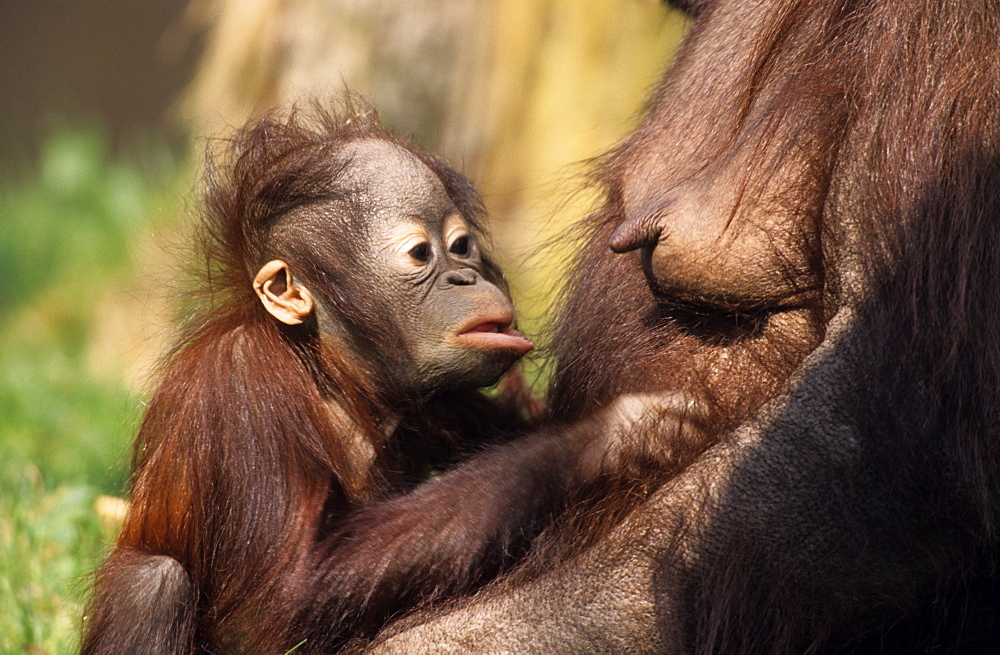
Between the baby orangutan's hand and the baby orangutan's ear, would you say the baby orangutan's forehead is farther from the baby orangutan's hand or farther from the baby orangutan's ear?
the baby orangutan's hand

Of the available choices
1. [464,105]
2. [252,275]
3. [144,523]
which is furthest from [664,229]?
[464,105]

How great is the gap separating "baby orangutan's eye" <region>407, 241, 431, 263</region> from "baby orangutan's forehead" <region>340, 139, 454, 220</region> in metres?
0.08

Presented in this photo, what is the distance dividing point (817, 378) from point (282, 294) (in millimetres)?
1428

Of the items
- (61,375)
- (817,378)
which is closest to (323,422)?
(817,378)

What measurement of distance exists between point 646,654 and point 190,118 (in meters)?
5.55

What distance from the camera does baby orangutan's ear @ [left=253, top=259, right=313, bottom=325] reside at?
275 cm

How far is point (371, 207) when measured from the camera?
281 centimetres

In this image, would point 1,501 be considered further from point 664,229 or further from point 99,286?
point 99,286

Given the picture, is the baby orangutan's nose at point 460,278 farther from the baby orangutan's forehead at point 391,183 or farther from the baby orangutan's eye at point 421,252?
the baby orangutan's forehead at point 391,183

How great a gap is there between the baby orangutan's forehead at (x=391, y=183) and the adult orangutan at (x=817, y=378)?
2.52 ft

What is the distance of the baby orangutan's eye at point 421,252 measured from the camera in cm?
280

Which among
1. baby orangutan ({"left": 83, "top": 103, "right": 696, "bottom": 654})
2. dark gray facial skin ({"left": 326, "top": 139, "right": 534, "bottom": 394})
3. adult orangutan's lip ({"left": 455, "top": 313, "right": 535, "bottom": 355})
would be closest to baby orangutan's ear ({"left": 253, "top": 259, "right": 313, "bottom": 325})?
baby orangutan ({"left": 83, "top": 103, "right": 696, "bottom": 654})

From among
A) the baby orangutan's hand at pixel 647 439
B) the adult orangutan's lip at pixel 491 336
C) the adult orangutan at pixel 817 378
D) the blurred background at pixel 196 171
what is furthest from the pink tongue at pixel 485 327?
the blurred background at pixel 196 171

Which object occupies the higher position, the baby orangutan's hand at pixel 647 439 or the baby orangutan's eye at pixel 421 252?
the baby orangutan's eye at pixel 421 252
